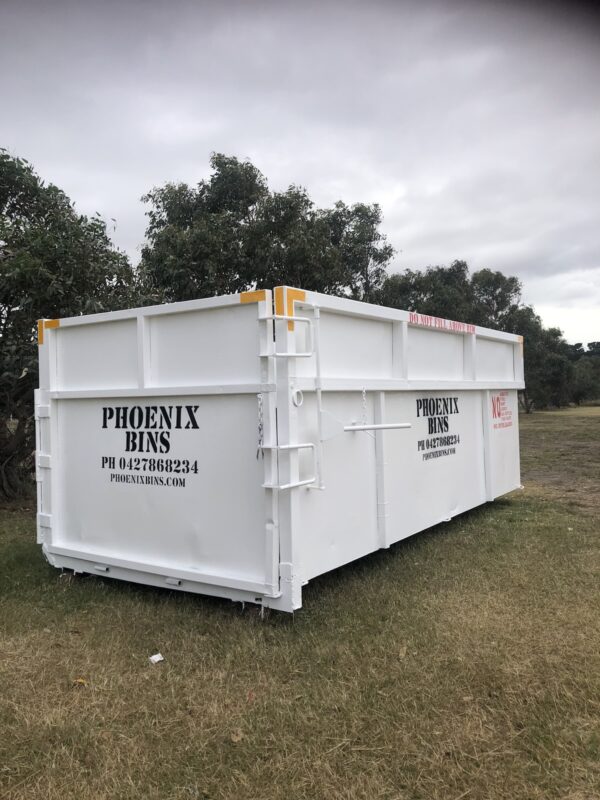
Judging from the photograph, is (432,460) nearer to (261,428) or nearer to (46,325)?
(261,428)

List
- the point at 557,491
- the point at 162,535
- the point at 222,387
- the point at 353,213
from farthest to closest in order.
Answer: the point at 353,213, the point at 557,491, the point at 162,535, the point at 222,387

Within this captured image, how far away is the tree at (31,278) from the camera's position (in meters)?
7.79

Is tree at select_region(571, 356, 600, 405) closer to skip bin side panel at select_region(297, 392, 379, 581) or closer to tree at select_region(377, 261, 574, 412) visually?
tree at select_region(377, 261, 574, 412)

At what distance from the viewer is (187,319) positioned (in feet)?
14.0

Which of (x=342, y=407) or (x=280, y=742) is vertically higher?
Answer: (x=342, y=407)

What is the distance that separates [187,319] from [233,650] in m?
2.18

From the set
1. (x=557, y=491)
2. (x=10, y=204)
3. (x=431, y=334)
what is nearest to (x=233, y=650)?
(x=431, y=334)

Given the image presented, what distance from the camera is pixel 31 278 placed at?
298 inches

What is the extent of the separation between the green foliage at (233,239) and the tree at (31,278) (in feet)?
11.5

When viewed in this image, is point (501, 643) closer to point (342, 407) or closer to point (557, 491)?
point (342, 407)

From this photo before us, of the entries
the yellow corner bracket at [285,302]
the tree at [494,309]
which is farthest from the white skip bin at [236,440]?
the tree at [494,309]

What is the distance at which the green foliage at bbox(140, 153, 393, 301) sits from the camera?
42.1 feet

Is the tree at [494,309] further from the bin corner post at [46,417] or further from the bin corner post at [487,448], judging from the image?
the bin corner post at [46,417]

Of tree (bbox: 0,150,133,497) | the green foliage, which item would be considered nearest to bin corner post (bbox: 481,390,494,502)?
tree (bbox: 0,150,133,497)
